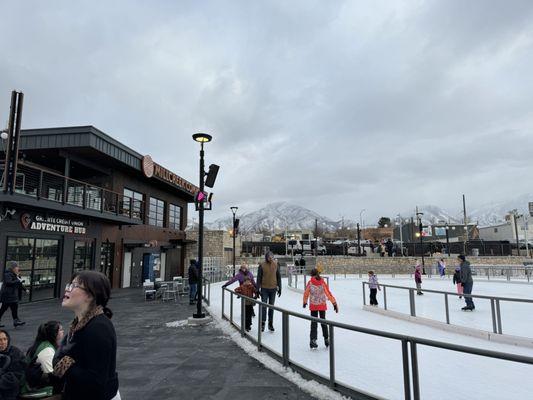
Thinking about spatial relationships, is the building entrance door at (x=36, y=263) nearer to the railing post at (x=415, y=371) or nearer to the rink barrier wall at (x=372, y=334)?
the rink barrier wall at (x=372, y=334)

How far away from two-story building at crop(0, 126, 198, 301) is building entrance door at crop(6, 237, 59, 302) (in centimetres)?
4

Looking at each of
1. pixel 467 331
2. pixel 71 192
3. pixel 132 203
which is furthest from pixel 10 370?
pixel 132 203

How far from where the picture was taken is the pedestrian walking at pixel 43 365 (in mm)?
2838

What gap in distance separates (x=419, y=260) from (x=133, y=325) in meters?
36.0

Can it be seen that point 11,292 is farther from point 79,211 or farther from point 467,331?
point 467,331

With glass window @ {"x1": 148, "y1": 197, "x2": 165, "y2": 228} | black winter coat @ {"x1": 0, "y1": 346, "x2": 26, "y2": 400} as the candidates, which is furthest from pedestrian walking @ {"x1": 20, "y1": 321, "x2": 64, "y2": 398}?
glass window @ {"x1": 148, "y1": 197, "x2": 165, "y2": 228}

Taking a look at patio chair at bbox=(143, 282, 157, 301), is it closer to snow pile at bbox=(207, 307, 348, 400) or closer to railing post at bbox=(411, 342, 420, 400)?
snow pile at bbox=(207, 307, 348, 400)

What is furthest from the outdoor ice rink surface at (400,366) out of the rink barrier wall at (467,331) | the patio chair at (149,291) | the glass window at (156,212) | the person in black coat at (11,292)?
the glass window at (156,212)

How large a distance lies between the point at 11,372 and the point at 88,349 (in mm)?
1738

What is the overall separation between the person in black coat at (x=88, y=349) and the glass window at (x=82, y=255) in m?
17.5

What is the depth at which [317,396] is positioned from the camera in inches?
189

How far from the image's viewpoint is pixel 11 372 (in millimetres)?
3238

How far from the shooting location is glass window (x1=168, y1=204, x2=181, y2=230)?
29.5m

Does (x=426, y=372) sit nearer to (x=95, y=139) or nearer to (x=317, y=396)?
(x=317, y=396)
